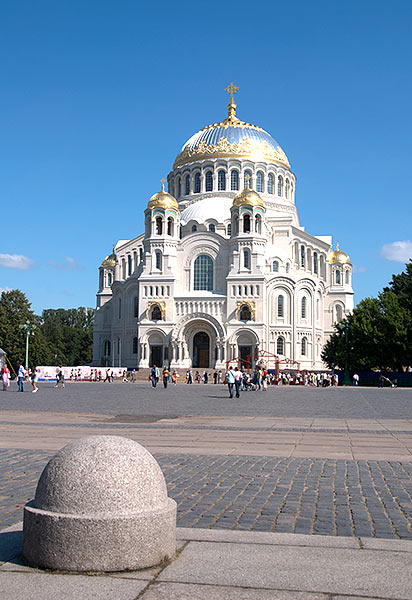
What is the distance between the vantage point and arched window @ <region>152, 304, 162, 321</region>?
66.8m

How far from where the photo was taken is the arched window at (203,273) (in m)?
68.3

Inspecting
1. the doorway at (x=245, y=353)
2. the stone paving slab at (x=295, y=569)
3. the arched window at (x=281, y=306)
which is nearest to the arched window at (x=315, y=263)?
the arched window at (x=281, y=306)

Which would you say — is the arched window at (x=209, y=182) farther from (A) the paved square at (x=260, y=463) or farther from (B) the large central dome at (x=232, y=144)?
(A) the paved square at (x=260, y=463)

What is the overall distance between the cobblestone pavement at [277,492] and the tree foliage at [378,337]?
4559 cm

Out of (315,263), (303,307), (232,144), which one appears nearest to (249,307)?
(303,307)

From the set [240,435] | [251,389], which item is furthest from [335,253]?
[240,435]

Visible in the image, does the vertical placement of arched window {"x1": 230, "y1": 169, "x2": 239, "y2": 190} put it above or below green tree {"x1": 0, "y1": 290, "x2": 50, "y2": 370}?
above

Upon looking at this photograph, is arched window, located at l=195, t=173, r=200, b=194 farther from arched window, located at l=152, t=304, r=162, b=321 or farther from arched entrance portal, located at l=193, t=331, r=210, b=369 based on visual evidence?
arched entrance portal, located at l=193, t=331, r=210, b=369

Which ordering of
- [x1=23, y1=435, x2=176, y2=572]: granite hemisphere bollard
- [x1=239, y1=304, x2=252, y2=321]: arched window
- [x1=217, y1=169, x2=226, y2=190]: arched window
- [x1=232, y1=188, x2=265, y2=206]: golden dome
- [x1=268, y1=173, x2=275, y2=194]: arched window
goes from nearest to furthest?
[x1=23, y1=435, x2=176, y2=572]: granite hemisphere bollard → [x1=239, y1=304, x2=252, y2=321]: arched window → [x1=232, y1=188, x2=265, y2=206]: golden dome → [x1=217, y1=169, x2=226, y2=190]: arched window → [x1=268, y1=173, x2=275, y2=194]: arched window

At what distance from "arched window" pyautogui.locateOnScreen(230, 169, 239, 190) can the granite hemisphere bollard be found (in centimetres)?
7352

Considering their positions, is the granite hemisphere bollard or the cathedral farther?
the cathedral

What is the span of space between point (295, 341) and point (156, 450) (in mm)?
55049

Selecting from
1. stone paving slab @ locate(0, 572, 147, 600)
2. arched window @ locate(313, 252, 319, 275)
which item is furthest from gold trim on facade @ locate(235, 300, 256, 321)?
stone paving slab @ locate(0, 572, 147, 600)

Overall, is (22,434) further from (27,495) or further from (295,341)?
(295,341)
